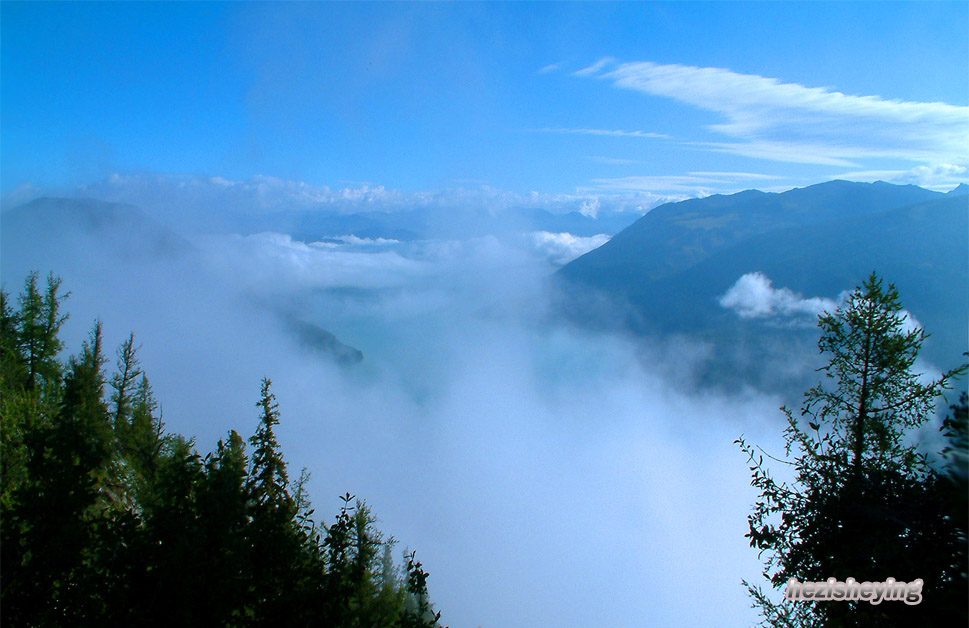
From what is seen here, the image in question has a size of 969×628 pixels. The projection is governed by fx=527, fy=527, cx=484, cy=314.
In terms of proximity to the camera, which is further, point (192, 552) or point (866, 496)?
point (192, 552)

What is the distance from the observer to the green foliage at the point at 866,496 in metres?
6.79

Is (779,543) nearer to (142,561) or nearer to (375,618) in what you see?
(375,618)

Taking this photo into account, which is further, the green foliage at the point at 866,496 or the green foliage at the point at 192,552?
the green foliage at the point at 192,552

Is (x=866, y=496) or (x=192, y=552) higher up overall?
(x=866, y=496)

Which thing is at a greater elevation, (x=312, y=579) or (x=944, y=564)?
(x=944, y=564)

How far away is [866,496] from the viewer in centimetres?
795

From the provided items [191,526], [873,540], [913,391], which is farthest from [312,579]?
[913,391]

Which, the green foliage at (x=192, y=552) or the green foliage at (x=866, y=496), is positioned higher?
the green foliage at (x=866, y=496)

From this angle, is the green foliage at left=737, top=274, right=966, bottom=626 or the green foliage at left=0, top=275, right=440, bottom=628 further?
the green foliage at left=0, top=275, right=440, bottom=628

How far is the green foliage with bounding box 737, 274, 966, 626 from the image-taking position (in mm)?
6789

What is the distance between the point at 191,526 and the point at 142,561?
1.04 meters

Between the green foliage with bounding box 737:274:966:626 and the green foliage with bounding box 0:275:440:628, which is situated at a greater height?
the green foliage with bounding box 737:274:966:626

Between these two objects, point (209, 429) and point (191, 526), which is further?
point (209, 429)

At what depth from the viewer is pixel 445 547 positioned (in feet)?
605
